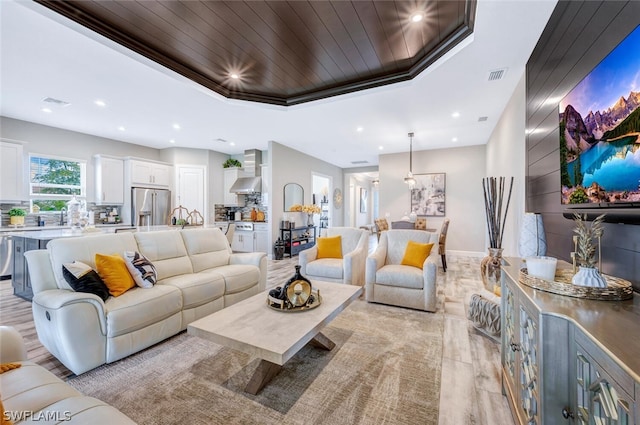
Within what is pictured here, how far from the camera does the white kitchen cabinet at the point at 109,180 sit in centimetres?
587

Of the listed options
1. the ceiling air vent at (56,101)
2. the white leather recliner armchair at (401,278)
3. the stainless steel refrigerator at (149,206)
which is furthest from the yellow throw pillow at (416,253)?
the stainless steel refrigerator at (149,206)

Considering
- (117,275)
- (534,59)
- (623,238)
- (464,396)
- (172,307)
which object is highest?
(534,59)

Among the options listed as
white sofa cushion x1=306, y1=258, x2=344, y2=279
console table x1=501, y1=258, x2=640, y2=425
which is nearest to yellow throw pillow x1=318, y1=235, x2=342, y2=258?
white sofa cushion x1=306, y1=258, x2=344, y2=279

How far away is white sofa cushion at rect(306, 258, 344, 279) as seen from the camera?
11.6 feet

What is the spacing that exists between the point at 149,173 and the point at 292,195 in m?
3.58

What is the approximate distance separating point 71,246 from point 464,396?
3.31m

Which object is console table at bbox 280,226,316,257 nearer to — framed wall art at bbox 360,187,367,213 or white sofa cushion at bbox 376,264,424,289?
white sofa cushion at bbox 376,264,424,289

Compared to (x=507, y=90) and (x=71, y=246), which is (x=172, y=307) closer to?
(x=71, y=246)

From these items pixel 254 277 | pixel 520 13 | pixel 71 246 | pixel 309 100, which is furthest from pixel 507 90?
pixel 71 246

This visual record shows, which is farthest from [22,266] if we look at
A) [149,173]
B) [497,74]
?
[497,74]

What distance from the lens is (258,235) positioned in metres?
6.76

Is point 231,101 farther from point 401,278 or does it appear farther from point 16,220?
point 16,220

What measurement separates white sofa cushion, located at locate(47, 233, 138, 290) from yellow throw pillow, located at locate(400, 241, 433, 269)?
125 inches

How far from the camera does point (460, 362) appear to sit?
6.91 feet
